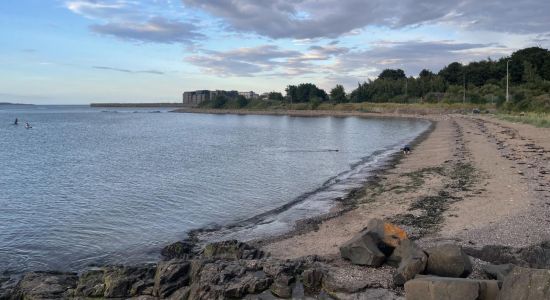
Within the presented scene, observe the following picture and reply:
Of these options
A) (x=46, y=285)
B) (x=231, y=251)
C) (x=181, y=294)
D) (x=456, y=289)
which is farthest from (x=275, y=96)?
(x=456, y=289)

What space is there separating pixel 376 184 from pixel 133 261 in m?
12.2

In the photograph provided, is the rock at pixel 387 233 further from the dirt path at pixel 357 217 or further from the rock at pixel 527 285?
the rock at pixel 527 285

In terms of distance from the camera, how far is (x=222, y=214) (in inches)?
630

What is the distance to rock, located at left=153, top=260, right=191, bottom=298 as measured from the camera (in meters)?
7.98

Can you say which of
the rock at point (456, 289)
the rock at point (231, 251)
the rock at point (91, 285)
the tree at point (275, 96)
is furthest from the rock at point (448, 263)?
the tree at point (275, 96)

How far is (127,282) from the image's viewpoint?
8352 mm

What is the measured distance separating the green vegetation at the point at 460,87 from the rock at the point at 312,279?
6606cm

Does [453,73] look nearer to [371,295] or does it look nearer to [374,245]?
[374,245]

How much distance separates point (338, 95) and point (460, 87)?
46839mm

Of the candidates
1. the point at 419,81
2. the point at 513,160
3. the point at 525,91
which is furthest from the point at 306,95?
the point at 513,160

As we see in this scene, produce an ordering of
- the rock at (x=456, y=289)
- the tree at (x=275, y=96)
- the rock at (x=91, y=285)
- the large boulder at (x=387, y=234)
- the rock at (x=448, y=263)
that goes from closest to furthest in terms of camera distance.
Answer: the rock at (x=456, y=289), the rock at (x=448, y=263), the rock at (x=91, y=285), the large boulder at (x=387, y=234), the tree at (x=275, y=96)

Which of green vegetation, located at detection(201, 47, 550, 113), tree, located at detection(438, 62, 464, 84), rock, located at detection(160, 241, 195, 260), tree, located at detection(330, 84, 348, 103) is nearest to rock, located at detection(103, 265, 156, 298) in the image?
rock, located at detection(160, 241, 195, 260)

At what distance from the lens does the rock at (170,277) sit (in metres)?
7.98

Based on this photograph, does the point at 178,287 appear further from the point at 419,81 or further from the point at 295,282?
the point at 419,81
